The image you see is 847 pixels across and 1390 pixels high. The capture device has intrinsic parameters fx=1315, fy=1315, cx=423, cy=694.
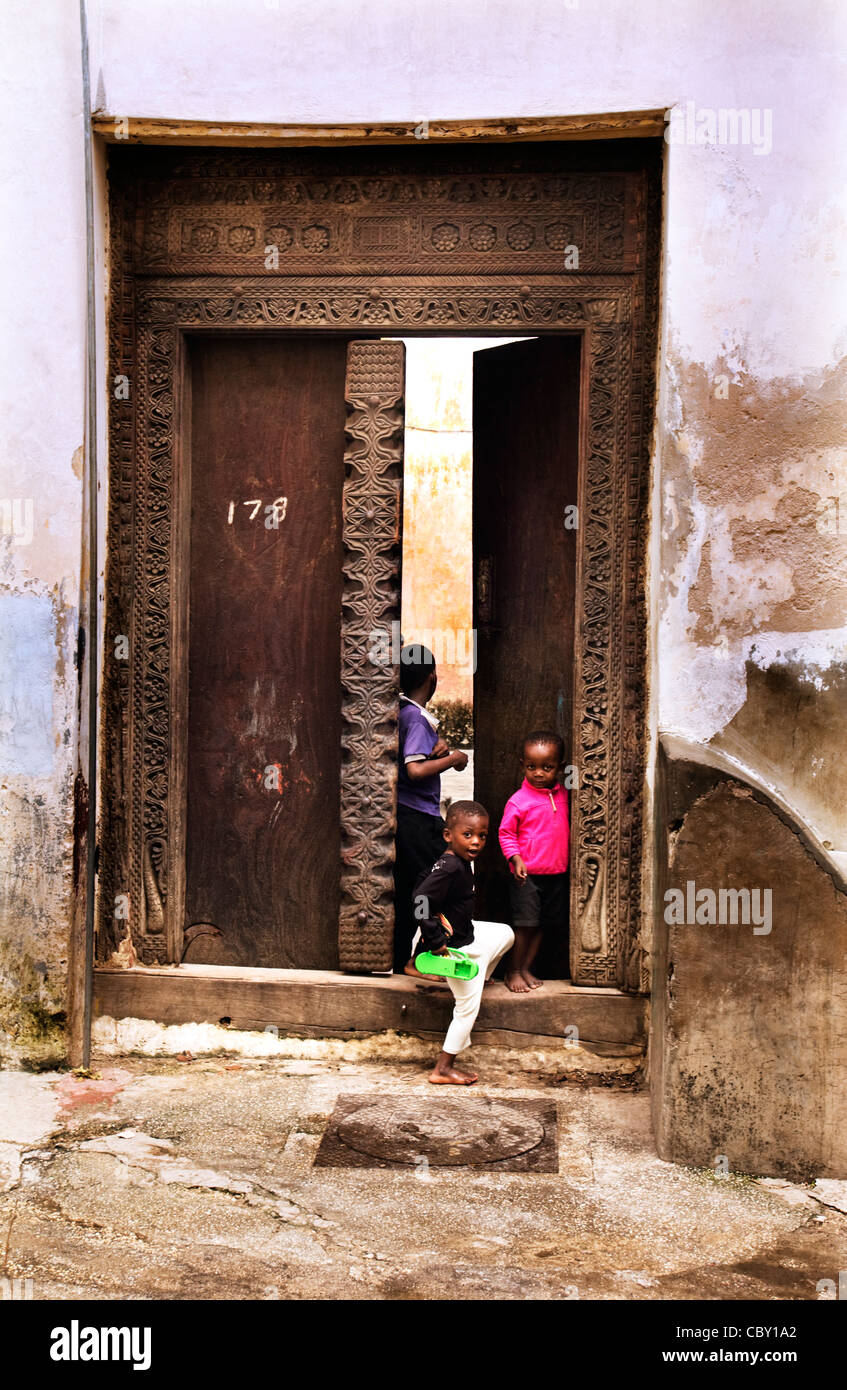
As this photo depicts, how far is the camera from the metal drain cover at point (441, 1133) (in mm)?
4266

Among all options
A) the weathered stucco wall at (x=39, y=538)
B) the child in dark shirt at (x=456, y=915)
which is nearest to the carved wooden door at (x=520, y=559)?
the child in dark shirt at (x=456, y=915)

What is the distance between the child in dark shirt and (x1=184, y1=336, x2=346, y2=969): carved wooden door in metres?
0.61

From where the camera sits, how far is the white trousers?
4883 mm

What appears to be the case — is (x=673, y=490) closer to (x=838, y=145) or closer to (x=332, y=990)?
(x=838, y=145)

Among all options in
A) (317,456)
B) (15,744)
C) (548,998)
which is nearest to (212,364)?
(317,456)

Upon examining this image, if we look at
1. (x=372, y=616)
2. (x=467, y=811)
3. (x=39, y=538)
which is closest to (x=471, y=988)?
(x=467, y=811)

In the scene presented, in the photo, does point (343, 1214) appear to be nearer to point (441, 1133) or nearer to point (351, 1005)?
point (441, 1133)

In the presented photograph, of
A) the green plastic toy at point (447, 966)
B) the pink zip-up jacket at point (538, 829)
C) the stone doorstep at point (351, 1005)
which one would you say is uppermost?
the pink zip-up jacket at point (538, 829)

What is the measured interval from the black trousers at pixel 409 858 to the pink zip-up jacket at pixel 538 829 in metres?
0.31

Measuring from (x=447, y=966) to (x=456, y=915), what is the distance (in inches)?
7.7

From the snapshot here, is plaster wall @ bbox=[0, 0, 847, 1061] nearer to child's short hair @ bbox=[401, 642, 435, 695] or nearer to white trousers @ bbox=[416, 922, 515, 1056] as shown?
child's short hair @ bbox=[401, 642, 435, 695]

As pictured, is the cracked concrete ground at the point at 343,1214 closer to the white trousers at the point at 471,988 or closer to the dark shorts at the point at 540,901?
the white trousers at the point at 471,988

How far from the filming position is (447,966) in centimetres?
485

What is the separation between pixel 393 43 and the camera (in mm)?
4738
